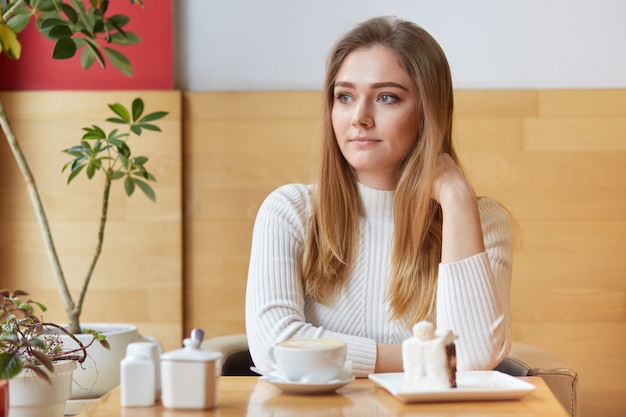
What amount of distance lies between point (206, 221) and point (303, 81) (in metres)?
0.53

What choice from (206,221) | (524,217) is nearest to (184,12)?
(206,221)

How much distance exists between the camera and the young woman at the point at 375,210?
173 cm

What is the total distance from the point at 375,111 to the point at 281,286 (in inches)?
16.9

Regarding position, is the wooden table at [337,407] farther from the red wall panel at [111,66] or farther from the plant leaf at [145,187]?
the red wall panel at [111,66]

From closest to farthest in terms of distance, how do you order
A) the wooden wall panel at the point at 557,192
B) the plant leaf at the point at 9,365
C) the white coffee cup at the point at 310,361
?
the white coffee cup at the point at 310,361
the plant leaf at the point at 9,365
the wooden wall panel at the point at 557,192

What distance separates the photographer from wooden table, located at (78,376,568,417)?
108 centimetres

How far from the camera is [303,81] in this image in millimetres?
2619

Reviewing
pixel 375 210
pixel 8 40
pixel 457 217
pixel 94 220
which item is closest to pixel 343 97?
Answer: pixel 375 210

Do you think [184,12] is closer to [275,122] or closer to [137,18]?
[137,18]

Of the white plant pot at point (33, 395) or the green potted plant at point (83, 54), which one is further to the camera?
the green potted plant at point (83, 54)

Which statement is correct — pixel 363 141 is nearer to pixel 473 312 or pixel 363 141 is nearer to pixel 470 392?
pixel 473 312

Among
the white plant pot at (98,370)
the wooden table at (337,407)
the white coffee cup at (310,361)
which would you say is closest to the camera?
the wooden table at (337,407)

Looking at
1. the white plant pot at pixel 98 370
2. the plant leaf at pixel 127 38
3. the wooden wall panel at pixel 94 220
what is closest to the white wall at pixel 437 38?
A: the wooden wall panel at pixel 94 220

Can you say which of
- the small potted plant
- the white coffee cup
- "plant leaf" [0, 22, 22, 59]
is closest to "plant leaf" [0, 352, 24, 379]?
the small potted plant
